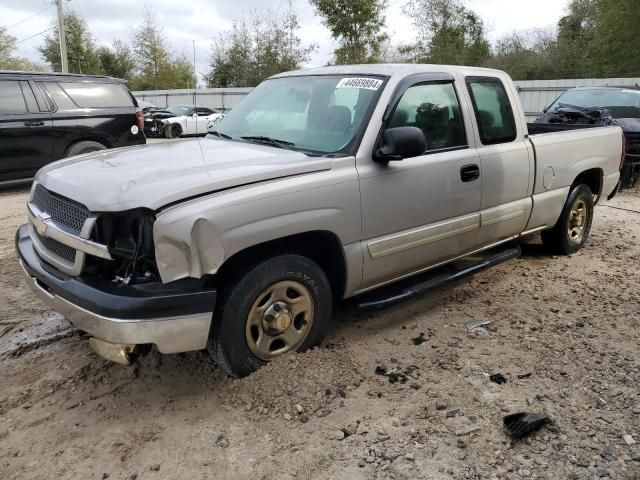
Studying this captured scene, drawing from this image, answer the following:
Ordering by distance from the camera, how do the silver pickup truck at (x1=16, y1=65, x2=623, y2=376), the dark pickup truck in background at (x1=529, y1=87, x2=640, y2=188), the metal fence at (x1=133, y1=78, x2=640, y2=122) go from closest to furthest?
the silver pickup truck at (x1=16, y1=65, x2=623, y2=376) < the dark pickup truck in background at (x1=529, y1=87, x2=640, y2=188) < the metal fence at (x1=133, y1=78, x2=640, y2=122)

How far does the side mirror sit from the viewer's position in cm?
329

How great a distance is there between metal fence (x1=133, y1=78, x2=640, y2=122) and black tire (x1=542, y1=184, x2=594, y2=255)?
1145 cm

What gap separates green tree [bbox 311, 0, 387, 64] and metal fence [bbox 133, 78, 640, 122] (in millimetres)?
5365

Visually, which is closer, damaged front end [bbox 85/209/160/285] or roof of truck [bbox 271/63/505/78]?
damaged front end [bbox 85/209/160/285]

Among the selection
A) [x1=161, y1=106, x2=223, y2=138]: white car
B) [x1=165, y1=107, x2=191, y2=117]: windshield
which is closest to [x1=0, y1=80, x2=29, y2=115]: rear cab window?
[x1=161, y1=106, x2=223, y2=138]: white car

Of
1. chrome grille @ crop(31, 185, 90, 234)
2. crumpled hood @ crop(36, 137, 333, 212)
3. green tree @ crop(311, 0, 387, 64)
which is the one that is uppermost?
green tree @ crop(311, 0, 387, 64)

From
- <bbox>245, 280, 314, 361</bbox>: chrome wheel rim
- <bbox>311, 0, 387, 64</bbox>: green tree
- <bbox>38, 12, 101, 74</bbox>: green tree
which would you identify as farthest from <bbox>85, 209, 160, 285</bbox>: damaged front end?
<bbox>38, 12, 101, 74</bbox>: green tree

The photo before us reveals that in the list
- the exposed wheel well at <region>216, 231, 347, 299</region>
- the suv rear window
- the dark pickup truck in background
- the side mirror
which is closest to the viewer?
the exposed wheel well at <region>216, 231, 347, 299</region>

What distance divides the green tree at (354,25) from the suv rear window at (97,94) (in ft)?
63.0

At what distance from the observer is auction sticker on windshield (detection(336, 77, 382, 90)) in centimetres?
366

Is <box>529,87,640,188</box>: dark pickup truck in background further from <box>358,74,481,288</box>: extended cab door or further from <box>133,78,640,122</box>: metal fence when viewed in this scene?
<box>358,74,481,288</box>: extended cab door

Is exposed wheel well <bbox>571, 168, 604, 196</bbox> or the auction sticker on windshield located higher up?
the auction sticker on windshield

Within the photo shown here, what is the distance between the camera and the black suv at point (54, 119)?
26.7 ft

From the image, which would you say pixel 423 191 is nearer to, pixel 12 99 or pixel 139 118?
pixel 12 99
